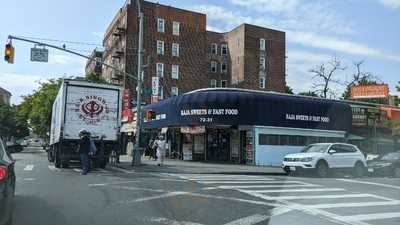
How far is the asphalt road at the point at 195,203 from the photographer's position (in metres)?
10.5

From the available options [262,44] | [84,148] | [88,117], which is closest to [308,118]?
[88,117]

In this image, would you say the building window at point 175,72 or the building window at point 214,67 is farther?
the building window at point 214,67

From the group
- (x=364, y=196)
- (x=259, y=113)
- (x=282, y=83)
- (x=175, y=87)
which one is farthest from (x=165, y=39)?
(x=364, y=196)

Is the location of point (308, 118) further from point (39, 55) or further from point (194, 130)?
point (39, 55)

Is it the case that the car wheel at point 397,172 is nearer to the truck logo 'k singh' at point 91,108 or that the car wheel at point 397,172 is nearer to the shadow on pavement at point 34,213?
the truck logo 'k singh' at point 91,108

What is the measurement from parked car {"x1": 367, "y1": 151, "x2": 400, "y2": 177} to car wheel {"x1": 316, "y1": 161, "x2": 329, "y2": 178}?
355cm

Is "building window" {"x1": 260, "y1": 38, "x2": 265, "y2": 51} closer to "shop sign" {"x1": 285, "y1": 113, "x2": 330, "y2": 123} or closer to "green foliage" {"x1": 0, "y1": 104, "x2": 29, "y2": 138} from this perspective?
"green foliage" {"x1": 0, "y1": 104, "x2": 29, "y2": 138}

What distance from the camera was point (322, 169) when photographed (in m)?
25.0

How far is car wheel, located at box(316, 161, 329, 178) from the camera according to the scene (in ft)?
81.5

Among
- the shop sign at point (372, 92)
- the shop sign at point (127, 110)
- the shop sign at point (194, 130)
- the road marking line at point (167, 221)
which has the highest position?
the shop sign at point (372, 92)

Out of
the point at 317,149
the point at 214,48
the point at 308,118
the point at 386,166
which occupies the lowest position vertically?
the point at 386,166

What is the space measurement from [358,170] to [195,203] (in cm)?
1552

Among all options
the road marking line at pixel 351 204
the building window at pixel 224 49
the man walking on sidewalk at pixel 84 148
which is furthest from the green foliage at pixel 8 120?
the road marking line at pixel 351 204

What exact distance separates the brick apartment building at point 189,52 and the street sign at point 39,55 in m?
31.4
